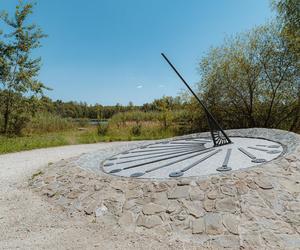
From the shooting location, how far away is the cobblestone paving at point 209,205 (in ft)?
7.29

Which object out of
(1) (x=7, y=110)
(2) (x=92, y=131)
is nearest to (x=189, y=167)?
(2) (x=92, y=131)

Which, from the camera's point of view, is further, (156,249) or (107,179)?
(107,179)

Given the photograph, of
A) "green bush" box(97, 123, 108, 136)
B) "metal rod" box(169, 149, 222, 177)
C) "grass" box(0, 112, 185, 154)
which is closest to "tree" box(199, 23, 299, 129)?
"grass" box(0, 112, 185, 154)

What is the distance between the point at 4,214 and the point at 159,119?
32.9 ft

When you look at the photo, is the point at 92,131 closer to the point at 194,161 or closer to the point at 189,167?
the point at 194,161

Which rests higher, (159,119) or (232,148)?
(159,119)

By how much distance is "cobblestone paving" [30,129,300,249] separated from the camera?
2221mm

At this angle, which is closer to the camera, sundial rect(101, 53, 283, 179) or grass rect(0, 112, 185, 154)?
sundial rect(101, 53, 283, 179)

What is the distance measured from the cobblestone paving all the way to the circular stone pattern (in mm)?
215

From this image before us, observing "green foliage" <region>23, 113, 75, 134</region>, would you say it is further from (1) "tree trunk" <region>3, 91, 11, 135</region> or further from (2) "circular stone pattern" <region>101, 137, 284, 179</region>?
(2) "circular stone pattern" <region>101, 137, 284, 179</region>

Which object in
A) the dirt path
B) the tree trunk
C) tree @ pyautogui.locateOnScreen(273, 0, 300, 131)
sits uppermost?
tree @ pyautogui.locateOnScreen(273, 0, 300, 131)

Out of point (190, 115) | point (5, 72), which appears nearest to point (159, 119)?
point (190, 115)

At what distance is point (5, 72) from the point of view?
1136cm

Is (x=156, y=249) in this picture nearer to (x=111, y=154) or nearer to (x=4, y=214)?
(x=4, y=214)
